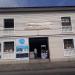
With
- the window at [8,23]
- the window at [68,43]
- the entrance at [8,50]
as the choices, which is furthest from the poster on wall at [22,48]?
the window at [68,43]

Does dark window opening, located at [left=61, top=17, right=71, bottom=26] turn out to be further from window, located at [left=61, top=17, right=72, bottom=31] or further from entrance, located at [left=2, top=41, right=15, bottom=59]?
entrance, located at [left=2, top=41, right=15, bottom=59]

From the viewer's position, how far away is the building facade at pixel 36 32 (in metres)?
25.5

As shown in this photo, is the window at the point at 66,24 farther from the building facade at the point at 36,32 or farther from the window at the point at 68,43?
the window at the point at 68,43

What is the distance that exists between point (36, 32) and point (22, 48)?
2511mm

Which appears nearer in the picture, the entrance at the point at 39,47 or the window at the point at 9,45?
the window at the point at 9,45

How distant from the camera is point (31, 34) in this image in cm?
2567

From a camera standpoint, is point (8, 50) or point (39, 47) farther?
point (39, 47)

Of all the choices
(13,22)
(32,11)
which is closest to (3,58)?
(13,22)

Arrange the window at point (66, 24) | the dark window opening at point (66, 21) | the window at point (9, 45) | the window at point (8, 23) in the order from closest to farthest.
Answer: the window at point (9, 45)
the window at point (66, 24)
the window at point (8, 23)
the dark window opening at point (66, 21)

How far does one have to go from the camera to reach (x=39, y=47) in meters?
27.4

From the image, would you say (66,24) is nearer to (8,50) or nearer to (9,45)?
(9,45)

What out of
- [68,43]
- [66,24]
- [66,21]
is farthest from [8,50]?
[66,21]

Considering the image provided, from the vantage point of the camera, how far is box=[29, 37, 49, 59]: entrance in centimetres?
2606

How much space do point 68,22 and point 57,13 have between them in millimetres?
1753
